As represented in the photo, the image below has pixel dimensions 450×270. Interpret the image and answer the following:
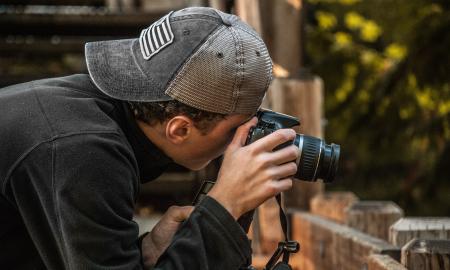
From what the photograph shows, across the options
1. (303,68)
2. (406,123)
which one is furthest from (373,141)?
(303,68)

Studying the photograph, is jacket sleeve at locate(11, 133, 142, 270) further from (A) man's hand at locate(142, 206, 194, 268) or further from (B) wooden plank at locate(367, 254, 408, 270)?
(B) wooden plank at locate(367, 254, 408, 270)

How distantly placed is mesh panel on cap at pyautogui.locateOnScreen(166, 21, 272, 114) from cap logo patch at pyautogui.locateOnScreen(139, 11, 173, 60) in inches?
3.4

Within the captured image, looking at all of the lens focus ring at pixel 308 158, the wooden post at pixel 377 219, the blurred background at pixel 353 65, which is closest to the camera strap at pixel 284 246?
the lens focus ring at pixel 308 158

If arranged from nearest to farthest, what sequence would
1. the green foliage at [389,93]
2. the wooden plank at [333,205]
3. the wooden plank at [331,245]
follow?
1. the wooden plank at [331,245]
2. the wooden plank at [333,205]
3. the green foliage at [389,93]

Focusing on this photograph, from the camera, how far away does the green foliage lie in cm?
564

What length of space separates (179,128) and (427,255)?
66 cm

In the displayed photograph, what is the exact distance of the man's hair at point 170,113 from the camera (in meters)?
2.09

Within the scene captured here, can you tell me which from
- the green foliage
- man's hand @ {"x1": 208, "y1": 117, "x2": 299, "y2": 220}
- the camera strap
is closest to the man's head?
man's hand @ {"x1": 208, "y1": 117, "x2": 299, "y2": 220}

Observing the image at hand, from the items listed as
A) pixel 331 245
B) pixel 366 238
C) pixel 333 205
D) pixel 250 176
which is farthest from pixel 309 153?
pixel 333 205

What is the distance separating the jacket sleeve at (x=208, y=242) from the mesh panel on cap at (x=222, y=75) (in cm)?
24

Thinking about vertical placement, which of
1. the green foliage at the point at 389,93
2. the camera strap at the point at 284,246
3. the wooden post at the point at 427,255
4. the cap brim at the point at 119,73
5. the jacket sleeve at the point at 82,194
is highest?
the cap brim at the point at 119,73

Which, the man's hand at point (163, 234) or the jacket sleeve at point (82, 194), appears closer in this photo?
the jacket sleeve at point (82, 194)

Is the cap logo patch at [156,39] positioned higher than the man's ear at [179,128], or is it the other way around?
the cap logo patch at [156,39]

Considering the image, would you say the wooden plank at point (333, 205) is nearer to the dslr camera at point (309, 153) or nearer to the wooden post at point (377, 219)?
the wooden post at point (377, 219)
